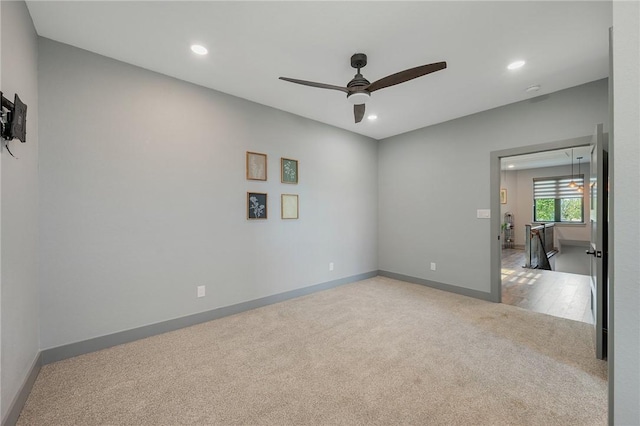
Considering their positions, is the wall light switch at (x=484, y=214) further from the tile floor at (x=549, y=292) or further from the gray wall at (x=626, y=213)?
the gray wall at (x=626, y=213)

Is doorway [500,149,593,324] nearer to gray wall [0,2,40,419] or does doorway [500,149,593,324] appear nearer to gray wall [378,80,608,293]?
gray wall [378,80,608,293]

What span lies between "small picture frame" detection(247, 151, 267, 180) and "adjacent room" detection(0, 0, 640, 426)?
2 centimetres

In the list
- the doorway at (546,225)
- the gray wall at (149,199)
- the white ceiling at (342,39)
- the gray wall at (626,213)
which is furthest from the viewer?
the doorway at (546,225)

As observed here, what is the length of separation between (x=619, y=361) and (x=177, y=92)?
370cm

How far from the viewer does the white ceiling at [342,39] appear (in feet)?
6.10

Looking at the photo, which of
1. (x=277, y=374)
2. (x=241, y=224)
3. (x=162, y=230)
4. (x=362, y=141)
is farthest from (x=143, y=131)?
(x=362, y=141)

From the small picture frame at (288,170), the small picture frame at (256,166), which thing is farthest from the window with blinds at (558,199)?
the small picture frame at (256,166)

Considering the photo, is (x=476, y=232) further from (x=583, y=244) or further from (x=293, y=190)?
(x=583, y=244)

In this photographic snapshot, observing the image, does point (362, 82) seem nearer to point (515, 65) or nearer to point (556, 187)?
point (515, 65)

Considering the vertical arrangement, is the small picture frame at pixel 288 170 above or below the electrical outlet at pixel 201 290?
above

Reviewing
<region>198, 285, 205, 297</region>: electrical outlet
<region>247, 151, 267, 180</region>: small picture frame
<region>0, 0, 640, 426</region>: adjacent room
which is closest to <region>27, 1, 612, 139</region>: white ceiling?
<region>0, 0, 640, 426</region>: adjacent room

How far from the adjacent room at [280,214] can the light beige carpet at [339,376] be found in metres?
0.02

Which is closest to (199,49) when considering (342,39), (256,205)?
(342,39)

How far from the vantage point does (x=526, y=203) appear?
29.3ft
